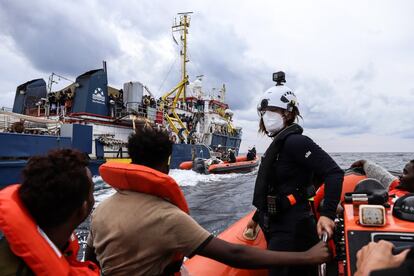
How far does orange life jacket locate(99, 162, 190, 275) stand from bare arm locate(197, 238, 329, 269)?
0.21 metres

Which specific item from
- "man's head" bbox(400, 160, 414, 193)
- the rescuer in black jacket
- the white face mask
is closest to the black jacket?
the rescuer in black jacket

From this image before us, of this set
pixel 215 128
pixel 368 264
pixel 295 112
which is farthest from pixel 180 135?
pixel 368 264

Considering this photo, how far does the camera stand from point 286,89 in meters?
2.54

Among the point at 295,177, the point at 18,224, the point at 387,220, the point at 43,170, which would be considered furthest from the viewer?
the point at 295,177

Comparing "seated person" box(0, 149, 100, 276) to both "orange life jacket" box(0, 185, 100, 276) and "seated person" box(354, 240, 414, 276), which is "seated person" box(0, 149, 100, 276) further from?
"seated person" box(354, 240, 414, 276)

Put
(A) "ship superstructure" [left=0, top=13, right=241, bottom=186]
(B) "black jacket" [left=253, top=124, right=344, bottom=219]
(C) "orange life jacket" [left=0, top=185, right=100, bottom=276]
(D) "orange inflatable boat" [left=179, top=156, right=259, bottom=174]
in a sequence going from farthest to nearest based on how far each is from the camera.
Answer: (D) "orange inflatable boat" [left=179, top=156, right=259, bottom=174], (A) "ship superstructure" [left=0, top=13, right=241, bottom=186], (B) "black jacket" [left=253, top=124, right=344, bottom=219], (C) "orange life jacket" [left=0, top=185, right=100, bottom=276]

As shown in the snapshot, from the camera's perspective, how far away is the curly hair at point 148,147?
1787mm

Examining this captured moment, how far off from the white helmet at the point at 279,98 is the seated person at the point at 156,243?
3.78 feet

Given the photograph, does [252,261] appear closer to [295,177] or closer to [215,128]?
[295,177]

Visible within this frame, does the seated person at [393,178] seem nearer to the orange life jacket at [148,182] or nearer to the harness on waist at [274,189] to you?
the harness on waist at [274,189]

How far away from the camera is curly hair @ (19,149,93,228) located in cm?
108

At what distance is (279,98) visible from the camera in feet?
8.15

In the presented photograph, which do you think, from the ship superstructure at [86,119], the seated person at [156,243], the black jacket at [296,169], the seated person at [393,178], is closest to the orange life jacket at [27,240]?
the seated person at [156,243]

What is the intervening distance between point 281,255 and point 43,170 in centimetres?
110
